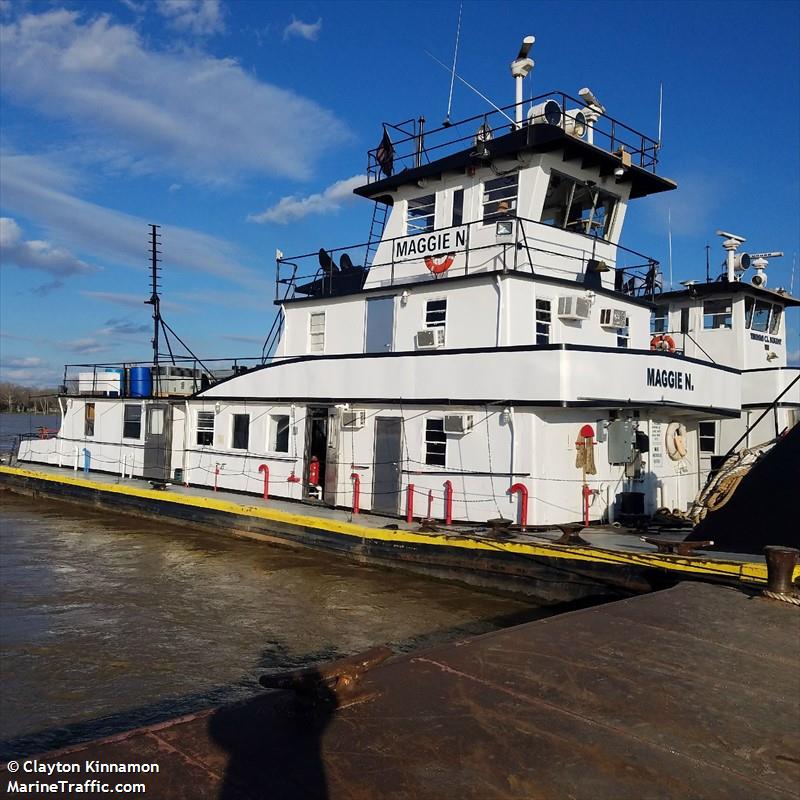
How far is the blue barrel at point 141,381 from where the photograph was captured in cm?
1936

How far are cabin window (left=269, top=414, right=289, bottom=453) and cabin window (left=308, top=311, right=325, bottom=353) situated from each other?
71.2 inches

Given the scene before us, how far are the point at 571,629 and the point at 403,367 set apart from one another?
806 centimetres

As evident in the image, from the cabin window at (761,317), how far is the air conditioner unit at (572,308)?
8.74 metres

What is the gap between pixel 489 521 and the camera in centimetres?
1146

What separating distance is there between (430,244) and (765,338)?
35.9 ft

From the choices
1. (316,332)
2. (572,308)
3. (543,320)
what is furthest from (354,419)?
(572,308)

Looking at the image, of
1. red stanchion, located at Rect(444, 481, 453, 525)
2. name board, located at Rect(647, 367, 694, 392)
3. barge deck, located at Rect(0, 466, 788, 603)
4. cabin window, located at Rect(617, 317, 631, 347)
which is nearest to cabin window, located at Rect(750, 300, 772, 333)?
cabin window, located at Rect(617, 317, 631, 347)

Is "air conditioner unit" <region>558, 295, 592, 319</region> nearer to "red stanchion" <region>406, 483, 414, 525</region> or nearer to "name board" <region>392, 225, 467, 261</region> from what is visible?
"name board" <region>392, 225, 467, 261</region>

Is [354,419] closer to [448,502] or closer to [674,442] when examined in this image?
[448,502]

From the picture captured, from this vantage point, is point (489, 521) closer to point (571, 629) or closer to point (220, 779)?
point (571, 629)

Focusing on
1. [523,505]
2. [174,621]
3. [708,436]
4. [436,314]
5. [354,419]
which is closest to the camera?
[174,621]

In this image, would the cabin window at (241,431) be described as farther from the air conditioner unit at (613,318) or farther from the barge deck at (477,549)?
the air conditioner unit at (613,318)

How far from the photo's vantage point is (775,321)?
65.2 ft

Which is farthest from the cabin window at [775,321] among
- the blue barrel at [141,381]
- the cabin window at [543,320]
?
the blue barrel at [141,381]
